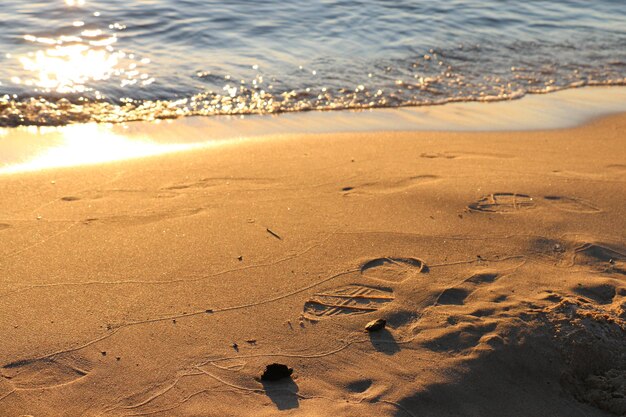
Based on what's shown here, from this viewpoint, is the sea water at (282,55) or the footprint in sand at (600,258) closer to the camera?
the footprint in sand at (600,258)

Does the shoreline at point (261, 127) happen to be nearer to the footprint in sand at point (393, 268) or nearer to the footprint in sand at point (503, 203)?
the footprint in sand at point (503, 203)

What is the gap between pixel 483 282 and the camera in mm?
3314

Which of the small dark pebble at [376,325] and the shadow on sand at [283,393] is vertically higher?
the small dark pebble at [376,325]

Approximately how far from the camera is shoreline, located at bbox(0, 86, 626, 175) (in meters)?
5.23

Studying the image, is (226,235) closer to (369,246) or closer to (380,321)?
(369,246)

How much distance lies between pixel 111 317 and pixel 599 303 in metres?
2.12

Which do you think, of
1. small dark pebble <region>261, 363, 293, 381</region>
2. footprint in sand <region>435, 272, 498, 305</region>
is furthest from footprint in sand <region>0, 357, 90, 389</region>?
footprint in sand <region>435, 272, 498, 305</region>

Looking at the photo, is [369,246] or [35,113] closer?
[369,246]

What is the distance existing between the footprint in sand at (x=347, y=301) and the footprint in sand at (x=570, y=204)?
152cm

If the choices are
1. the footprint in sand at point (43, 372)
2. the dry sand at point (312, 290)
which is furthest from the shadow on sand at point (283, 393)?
the footprint in sand at point (43, 372)

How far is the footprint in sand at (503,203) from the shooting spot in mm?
4145

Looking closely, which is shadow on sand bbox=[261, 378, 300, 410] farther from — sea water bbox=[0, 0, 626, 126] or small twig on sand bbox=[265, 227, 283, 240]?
sea water bbox=[0, 0, 626, 126]

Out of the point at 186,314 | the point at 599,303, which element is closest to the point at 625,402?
the point at 599,303

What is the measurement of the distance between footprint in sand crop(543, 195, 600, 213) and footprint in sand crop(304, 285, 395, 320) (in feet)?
5.00
